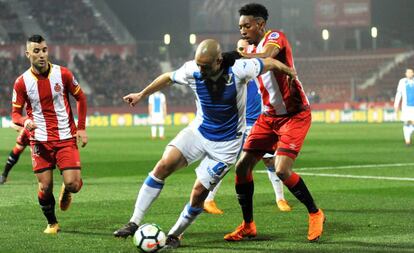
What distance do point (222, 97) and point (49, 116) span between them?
266 cm

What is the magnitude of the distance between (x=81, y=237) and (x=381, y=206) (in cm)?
455

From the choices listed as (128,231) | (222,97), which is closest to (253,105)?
(222,97)

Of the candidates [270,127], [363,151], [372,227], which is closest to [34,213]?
[270,127]

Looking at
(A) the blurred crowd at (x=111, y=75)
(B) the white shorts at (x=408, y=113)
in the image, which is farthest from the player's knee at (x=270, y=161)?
(A) the blurred crowd at (x=111, y=75)

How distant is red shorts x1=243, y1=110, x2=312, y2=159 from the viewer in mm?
10062

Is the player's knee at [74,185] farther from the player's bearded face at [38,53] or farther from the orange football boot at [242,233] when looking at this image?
the orange football boot at [242,233]

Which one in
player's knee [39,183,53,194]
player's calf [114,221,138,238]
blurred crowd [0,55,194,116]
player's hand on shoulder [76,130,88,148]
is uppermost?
player's hand on shoulder [76,130,88,148]

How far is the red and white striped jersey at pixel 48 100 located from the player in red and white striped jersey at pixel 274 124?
2.00 meters

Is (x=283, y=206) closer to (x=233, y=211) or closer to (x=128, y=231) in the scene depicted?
(x=233, y=211)

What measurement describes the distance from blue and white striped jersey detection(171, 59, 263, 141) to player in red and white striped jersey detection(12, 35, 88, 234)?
79.5 inches

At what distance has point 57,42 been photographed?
203ft

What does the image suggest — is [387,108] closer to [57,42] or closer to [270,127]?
[57,42]

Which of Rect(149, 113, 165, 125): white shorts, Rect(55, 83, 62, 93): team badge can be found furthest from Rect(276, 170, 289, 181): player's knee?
Rect(149, 113, 165, 125): white shorts

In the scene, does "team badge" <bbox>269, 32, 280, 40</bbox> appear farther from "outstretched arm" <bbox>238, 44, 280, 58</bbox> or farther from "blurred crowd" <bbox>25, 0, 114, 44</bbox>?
"blurred crowd" <bbox>25, 0, 114, 44</bbox>
